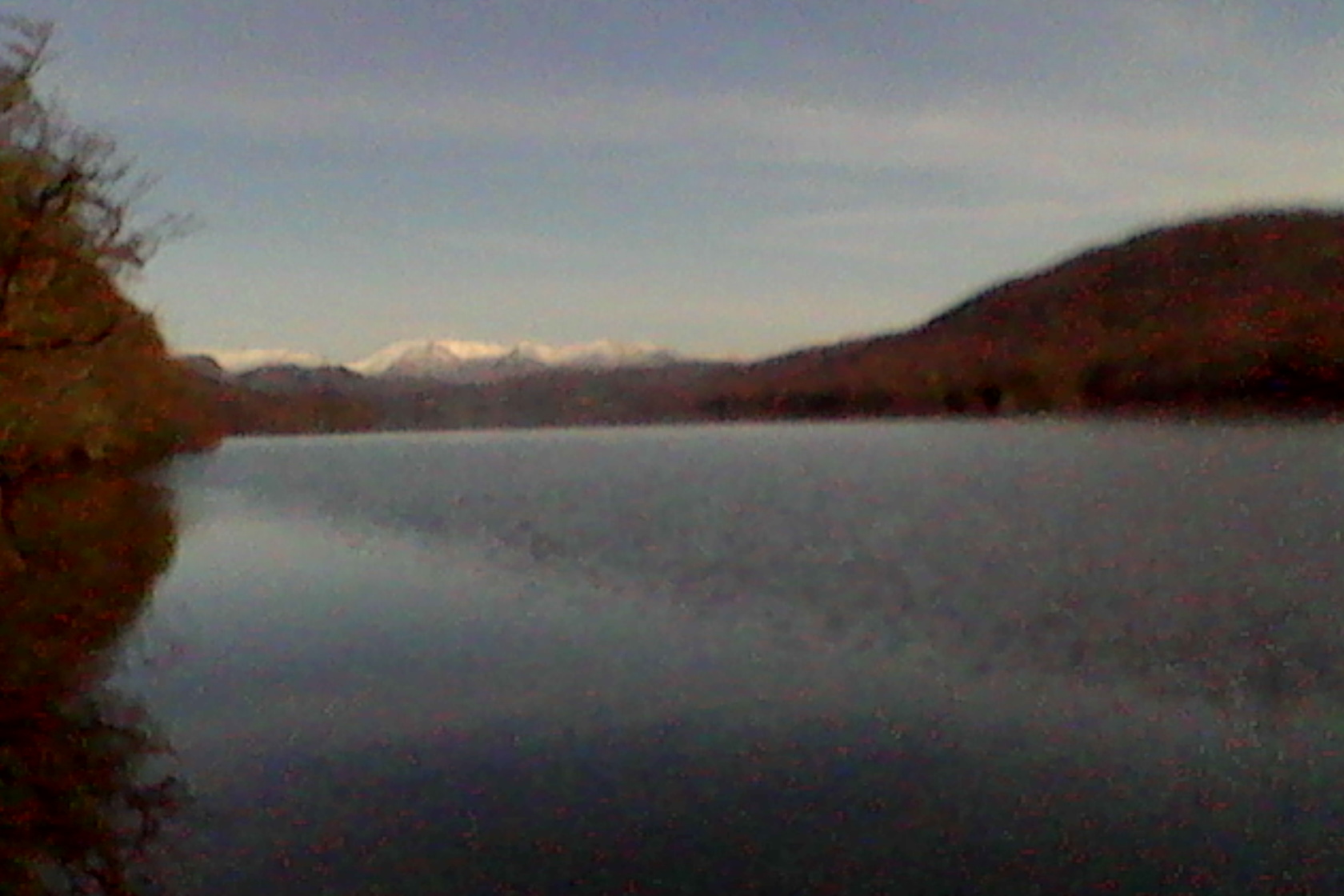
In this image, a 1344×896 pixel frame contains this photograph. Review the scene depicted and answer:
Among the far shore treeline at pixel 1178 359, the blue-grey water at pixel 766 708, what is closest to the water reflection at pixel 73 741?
the blue-grey water at pixel 766 708

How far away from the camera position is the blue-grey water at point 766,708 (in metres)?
8.51

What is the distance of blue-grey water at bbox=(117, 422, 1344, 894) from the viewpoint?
27.9 ft

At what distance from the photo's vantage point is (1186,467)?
50031mm

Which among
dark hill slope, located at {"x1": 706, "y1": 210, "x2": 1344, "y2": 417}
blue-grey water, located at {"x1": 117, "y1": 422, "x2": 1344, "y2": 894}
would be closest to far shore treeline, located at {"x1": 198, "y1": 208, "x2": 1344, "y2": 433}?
dark hill slope, located at {"x1": 706, "y1": 210, "x2": 1344, "y2": 417}

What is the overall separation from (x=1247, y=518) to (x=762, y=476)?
2983cm

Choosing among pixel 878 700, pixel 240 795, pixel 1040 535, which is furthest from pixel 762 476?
pixel 240 795

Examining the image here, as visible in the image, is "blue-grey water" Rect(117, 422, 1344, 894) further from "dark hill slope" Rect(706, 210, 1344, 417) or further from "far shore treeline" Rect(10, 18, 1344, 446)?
"dark hill slope" Rect(706, 210, 1344, 417)

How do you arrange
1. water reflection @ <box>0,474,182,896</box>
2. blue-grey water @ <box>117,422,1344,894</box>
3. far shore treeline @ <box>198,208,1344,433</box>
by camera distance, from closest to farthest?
water reflection @ <box>0,474,182,896</box> → blue-grey water @ <box>117,422,1344,894</box> → far shore treeline @ <box>198,208,1344,433</box>

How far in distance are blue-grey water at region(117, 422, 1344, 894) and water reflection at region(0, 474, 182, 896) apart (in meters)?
0.44

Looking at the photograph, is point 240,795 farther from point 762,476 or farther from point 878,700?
point 762,476

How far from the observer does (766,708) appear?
1291cm

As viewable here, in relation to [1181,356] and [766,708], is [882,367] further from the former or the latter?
[766,708]

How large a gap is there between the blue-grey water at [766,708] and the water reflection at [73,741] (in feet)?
1.44

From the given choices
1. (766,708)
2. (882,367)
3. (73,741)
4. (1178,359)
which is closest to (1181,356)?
(1178,359)
